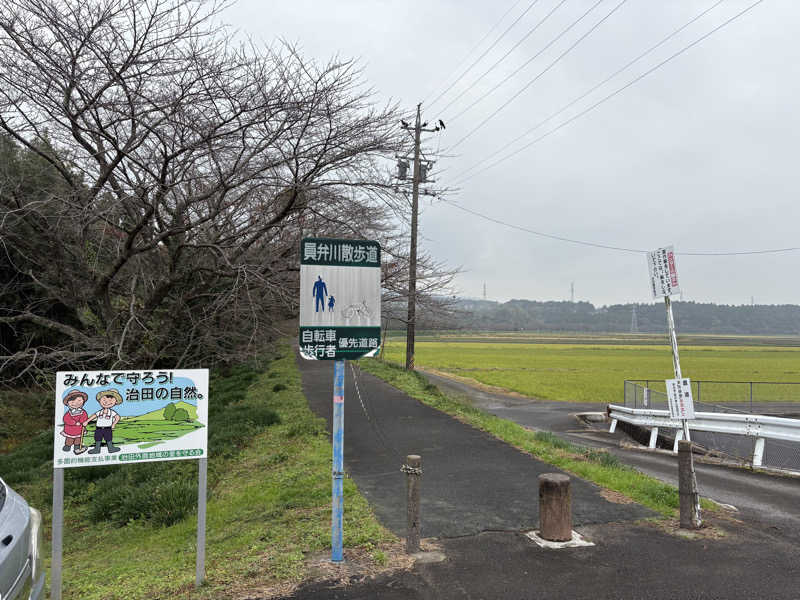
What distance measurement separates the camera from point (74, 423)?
432 centimetres

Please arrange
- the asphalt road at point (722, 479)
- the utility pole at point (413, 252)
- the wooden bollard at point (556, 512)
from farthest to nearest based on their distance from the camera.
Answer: the utility pole at point (413, 252)
the asphalt road at point (722, 479)
the wooden bollard at point (556, 512)

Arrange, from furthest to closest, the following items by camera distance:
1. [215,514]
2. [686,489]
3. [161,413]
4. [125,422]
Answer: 1. [215,514]
2. [686,489]
3. [161,413]
4. [125,422]

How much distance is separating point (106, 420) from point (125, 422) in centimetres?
14

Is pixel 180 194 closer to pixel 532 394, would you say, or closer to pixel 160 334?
pixel 160 334

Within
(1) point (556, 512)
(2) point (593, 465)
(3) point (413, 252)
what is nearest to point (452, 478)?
(2) point (593, 465)

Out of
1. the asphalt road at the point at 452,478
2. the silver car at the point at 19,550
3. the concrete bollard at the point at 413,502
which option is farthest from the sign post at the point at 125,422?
the asphalt road at the point at 452,478

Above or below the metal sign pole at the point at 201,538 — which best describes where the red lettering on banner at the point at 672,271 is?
above

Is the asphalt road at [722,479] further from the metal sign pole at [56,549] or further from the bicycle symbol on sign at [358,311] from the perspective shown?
the metal sign pole at [56,549]

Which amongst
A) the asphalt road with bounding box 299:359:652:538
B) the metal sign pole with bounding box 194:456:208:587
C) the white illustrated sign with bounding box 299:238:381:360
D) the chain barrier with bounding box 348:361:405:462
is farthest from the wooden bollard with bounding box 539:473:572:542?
the chain barrier with bounding box 348:361:405:462

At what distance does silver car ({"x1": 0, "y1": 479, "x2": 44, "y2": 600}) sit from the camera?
2.40m

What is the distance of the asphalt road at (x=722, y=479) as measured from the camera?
6929 mm

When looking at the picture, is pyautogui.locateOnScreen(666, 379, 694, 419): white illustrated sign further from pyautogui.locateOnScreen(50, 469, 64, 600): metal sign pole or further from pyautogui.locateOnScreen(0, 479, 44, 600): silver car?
pyautogui.locateOnScreen(0, 479, 44, 600): silver car

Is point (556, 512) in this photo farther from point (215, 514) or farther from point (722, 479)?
point (722, 479)

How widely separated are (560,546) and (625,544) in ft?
2.07
